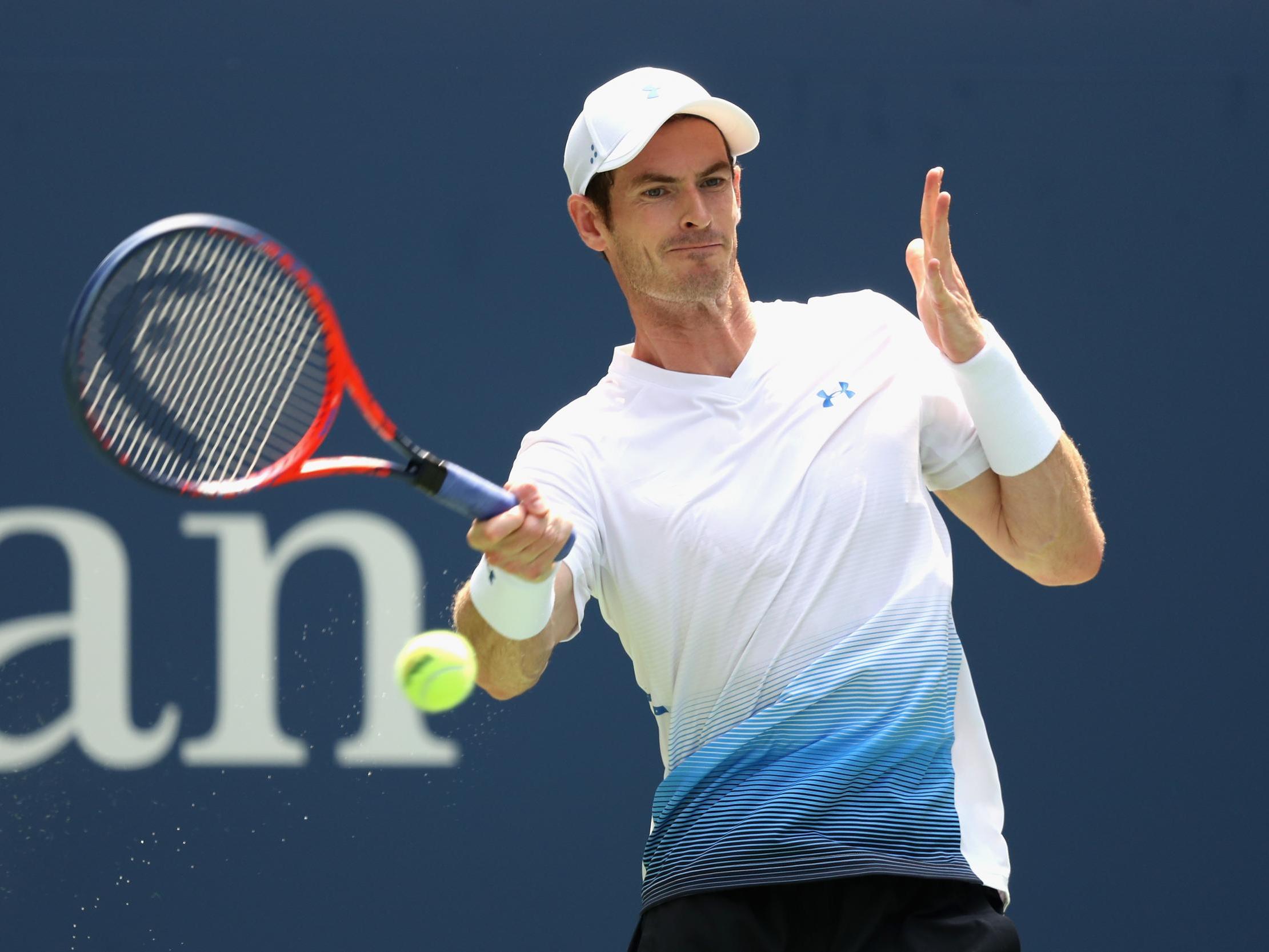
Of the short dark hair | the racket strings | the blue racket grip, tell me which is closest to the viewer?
the blue racket grip

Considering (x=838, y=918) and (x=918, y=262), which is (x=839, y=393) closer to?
(x=918, y=262)

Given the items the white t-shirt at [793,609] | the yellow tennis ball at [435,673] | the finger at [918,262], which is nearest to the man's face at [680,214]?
the white t-shirt at [793,609]

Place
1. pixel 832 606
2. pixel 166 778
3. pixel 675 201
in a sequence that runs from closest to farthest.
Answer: pixel 832 606
pixel 675 201
pixel 166 778

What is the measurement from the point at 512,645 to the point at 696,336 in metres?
0.59

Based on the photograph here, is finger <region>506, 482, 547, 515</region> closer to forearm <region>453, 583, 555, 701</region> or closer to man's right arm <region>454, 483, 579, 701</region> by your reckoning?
man's right arm <region>454, 483, 579, 701</region>

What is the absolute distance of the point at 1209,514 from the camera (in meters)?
3.67

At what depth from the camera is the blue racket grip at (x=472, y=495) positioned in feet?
7.02

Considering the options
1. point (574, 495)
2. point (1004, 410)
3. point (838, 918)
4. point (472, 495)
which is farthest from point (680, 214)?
point (838, 918)

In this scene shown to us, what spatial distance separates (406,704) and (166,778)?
1.72ft

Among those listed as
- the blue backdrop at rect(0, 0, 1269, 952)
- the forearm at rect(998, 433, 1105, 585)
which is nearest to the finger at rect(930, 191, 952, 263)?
the forearm at rect(998, 433, 1105, 585)

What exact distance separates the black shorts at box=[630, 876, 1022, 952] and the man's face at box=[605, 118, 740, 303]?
901 mm

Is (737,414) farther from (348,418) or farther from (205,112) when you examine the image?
(205,112)

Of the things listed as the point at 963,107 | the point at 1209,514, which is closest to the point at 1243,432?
the point at 1209,514

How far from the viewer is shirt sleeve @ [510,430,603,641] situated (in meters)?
2.45
